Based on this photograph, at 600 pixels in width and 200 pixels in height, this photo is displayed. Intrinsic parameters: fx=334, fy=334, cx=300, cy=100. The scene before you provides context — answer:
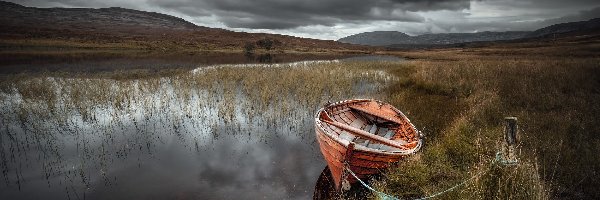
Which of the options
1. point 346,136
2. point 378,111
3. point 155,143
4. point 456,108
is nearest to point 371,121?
point 378,111

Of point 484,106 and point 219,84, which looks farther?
point 219,84

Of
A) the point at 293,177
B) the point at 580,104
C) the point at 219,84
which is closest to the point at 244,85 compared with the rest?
the point at 219,84

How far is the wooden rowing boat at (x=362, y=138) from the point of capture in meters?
6.95

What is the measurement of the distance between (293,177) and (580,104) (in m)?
10.9

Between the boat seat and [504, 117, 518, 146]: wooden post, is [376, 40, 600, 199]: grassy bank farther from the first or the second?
the boat seat

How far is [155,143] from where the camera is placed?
10570 millimetres

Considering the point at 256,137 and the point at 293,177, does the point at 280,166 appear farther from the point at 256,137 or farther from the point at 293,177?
the point at 256,137

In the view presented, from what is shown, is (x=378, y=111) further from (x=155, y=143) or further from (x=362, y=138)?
(x=155, y=143)

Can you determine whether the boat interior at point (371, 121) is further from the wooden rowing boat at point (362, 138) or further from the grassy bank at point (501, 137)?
the grassy bank at point (501, 137)

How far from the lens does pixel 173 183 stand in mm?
8148

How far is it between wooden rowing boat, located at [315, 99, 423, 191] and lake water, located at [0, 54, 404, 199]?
1.18m

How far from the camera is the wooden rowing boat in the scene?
6.95m

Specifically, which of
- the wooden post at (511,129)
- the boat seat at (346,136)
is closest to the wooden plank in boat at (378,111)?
the boat seat at (346,136)

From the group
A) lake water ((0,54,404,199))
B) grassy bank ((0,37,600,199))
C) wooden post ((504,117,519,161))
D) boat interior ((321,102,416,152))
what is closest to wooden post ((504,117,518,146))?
wooden post ((504,117,519,161))
